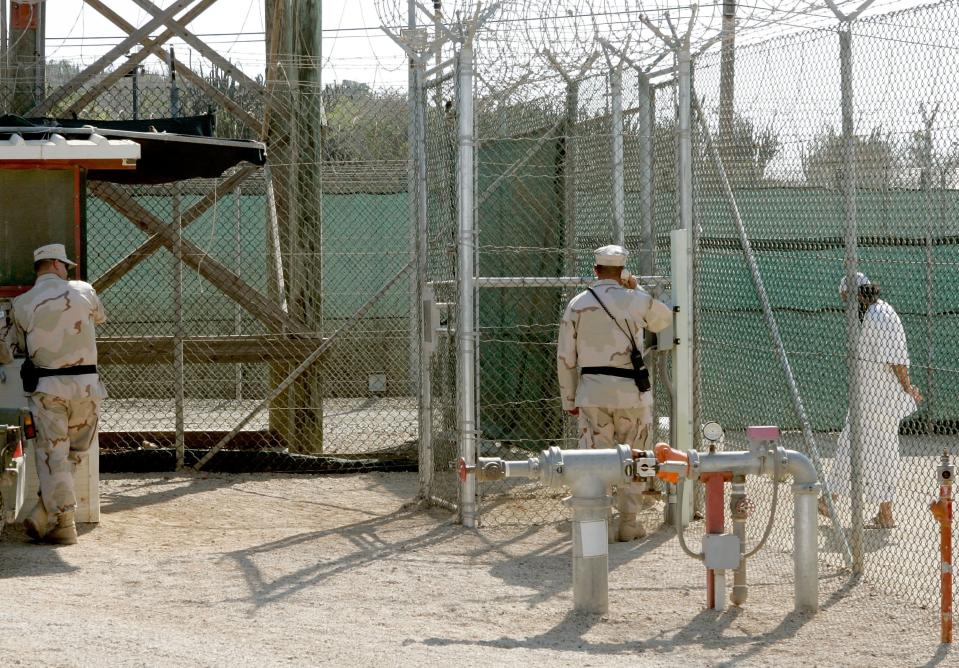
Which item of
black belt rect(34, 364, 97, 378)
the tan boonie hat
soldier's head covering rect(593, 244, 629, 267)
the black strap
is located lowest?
black belt rect(34, 364, 97, 378)

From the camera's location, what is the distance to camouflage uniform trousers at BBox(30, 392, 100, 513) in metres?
7.75

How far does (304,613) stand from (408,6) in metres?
4.18

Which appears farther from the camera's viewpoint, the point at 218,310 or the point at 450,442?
the point at 218,310

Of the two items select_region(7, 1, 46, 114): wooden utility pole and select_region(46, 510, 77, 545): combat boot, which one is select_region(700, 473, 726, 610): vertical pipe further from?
select_region(7, 1, 46, 114): wooden utility pole

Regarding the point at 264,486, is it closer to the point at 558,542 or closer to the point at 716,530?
the point at 558,542

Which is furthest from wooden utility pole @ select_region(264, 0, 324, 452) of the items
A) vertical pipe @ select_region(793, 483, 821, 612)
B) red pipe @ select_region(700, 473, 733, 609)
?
vertical pipe @ select_region(793, 483, 821, 612)

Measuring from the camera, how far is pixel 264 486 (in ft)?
33.1

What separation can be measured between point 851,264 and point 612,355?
169 cm

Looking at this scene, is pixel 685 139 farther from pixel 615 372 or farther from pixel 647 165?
pixel 615 372

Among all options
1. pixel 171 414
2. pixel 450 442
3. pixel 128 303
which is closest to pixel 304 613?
pixel 450 442

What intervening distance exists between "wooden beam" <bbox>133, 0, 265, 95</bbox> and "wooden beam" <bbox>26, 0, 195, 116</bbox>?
76mm

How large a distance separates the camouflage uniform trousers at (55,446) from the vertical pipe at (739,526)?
3884mm

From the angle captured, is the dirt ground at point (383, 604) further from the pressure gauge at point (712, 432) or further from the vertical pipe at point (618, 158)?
the vertical pipe at point (618, 158)

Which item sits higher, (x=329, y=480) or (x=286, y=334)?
(x=286, y=334)
